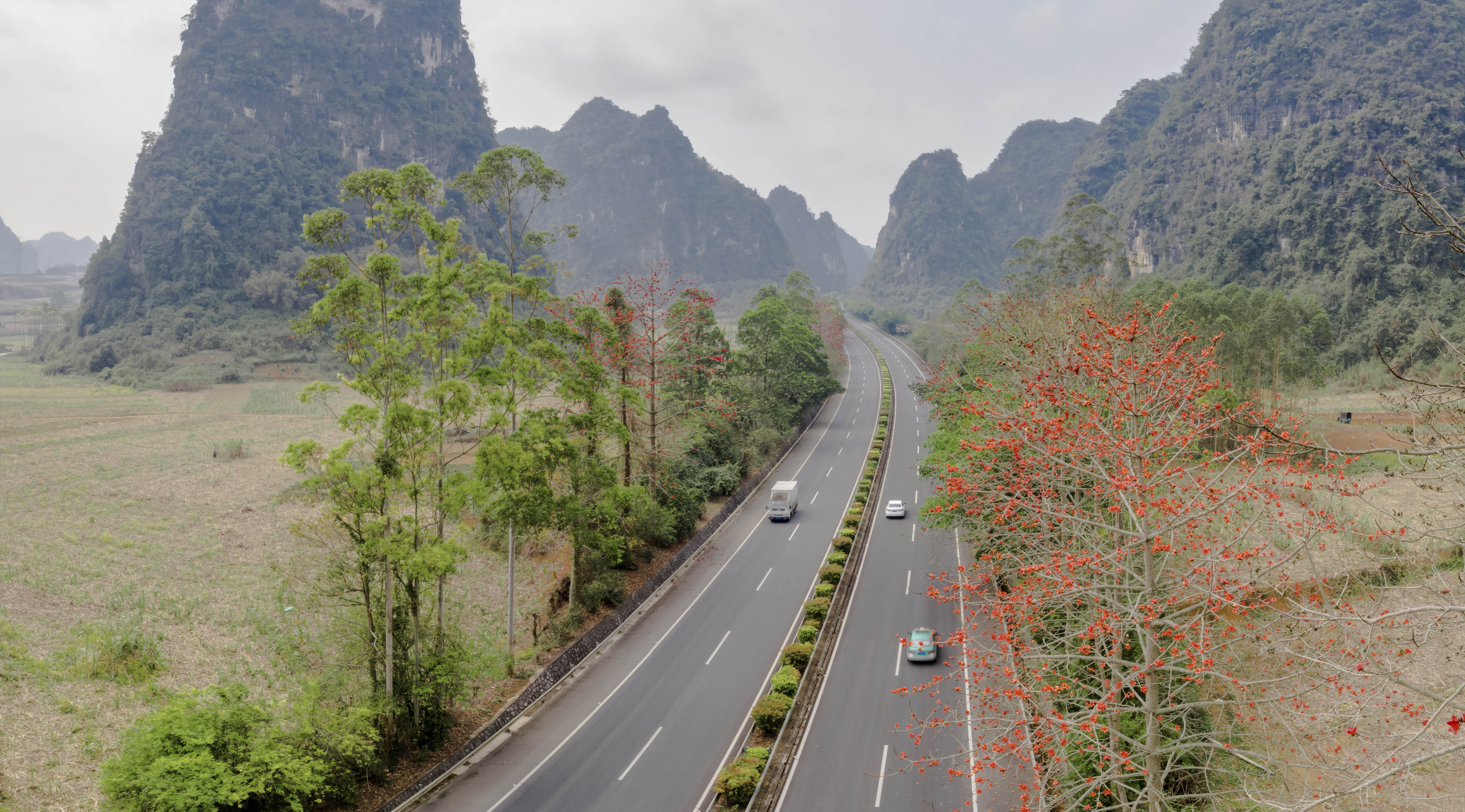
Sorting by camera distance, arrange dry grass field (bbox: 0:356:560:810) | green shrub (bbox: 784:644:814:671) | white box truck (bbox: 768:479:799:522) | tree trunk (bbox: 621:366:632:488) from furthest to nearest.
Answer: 1. white box truck (bbox: 768:479:799:522)
2. tree trunk (bbox: 621:366:632:488)
3. green shrub (bbox: 784:644:814:671)
4. dry grass field (bbox: 0:356:560:810)

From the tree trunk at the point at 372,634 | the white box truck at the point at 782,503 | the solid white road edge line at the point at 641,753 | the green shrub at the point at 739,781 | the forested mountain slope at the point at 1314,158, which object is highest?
the forested mountain slope at the point at 1314,158

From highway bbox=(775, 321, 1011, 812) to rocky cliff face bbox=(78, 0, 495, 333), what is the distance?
100m

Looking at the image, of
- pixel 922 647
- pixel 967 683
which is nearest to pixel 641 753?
pixel 967 683

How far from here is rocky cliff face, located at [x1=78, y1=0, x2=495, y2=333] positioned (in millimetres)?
100938

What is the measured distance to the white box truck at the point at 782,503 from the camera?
3747 centimetres

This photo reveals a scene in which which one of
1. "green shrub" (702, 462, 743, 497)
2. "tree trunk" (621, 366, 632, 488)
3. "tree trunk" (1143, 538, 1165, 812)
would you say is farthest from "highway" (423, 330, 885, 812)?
"tree trunk" (1143, 538, 1165, 812)

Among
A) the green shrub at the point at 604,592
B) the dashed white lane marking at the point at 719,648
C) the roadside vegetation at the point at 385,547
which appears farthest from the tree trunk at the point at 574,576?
the dashed white lane marking at the point at 719,648

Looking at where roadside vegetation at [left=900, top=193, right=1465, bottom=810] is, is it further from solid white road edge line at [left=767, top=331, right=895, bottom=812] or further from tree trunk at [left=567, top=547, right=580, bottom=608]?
tree trunk at [left=567, top=547, right=580, bottom=608]

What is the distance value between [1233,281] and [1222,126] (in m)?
38.6

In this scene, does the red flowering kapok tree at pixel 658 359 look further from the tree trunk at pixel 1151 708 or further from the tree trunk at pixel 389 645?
the tree trunk at pixel 1151 708

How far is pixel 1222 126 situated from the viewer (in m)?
107

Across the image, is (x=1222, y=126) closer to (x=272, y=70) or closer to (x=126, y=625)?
(x=126, y=625)

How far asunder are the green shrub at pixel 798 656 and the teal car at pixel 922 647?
123 inches

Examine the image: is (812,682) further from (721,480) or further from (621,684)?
(721,480)
